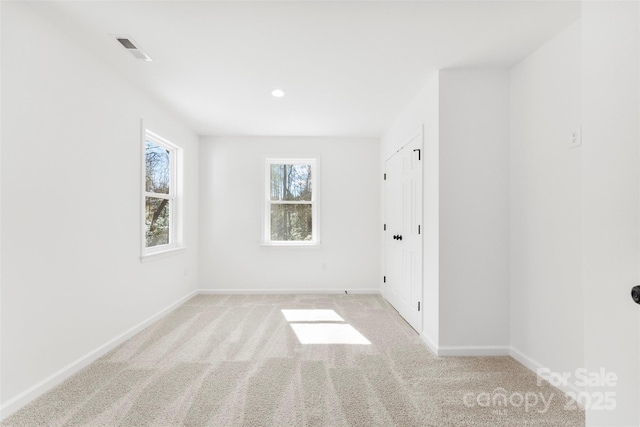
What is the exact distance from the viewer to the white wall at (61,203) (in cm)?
191

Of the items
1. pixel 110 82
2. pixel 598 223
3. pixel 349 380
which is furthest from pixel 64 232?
pixel 598 223

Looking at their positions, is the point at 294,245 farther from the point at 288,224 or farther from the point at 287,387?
the point at 287,387

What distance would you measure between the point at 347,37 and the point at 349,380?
2.49 metres

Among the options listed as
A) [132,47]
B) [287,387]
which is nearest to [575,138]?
[287,387]

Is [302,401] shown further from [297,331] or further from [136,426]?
[297,331]

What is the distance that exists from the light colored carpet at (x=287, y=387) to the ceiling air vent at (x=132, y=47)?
98.2 inches

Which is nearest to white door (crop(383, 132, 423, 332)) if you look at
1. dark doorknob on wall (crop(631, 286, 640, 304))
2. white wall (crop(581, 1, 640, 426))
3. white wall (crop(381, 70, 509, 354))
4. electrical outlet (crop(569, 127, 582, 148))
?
white wall (crop(381, 70, 509, 354))

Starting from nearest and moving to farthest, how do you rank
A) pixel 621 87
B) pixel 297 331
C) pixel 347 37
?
A: 1. pixel 621 87
2. pixel 347 37
3. pixel 297 331

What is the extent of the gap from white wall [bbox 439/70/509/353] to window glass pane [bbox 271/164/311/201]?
9.25ft

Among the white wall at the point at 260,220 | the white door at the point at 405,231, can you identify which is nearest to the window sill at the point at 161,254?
the white wall at the point at 260,220

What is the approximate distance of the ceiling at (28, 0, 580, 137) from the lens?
199 centimetres

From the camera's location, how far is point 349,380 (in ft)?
7.52

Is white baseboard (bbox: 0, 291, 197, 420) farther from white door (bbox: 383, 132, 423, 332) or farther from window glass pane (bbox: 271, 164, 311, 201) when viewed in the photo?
white door (bbox: 383, 132, 423, 332)

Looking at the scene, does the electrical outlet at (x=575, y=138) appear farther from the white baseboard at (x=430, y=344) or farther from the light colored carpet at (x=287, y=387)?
the white baseboard at (x=430, y=344)
